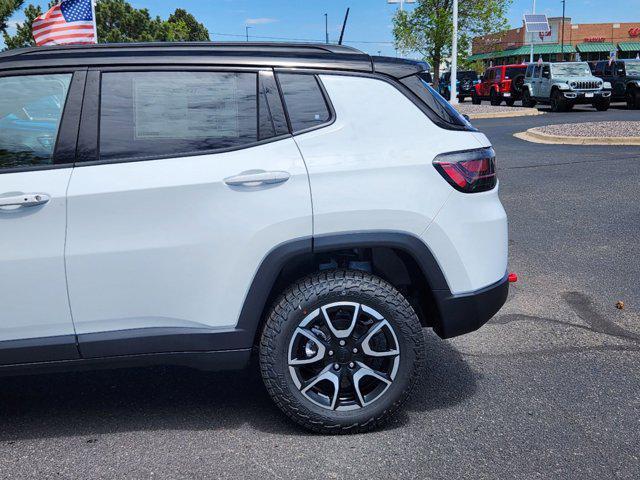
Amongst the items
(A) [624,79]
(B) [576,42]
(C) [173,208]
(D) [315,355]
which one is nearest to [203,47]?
(C) [173,208]

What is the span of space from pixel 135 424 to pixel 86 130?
147 cm

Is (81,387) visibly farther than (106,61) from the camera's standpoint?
Yes

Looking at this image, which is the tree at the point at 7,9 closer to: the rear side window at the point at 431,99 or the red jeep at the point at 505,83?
the red jeep at the point at 505,83

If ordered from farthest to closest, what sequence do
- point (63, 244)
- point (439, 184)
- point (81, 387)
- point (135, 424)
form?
point (81, 387)
point (135, 424)
point (439, 184)
point (63, 244)

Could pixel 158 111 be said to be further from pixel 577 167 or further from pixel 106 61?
pixel 577 167

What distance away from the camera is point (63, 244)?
3.03 m

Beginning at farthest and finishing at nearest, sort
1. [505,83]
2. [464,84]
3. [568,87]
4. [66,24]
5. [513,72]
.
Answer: [464,84]
[505,83]
[513,72]
[568,87]
[66,24]

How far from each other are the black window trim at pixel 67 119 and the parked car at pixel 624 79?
96.2ft

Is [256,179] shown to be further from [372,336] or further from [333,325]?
[372,336]

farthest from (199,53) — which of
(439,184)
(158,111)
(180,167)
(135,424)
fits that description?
(135,424)

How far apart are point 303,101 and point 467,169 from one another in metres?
0.84

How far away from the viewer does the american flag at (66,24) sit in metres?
14.5

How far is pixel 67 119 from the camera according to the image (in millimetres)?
3150

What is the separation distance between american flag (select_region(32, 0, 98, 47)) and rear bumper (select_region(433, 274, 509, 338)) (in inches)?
518
